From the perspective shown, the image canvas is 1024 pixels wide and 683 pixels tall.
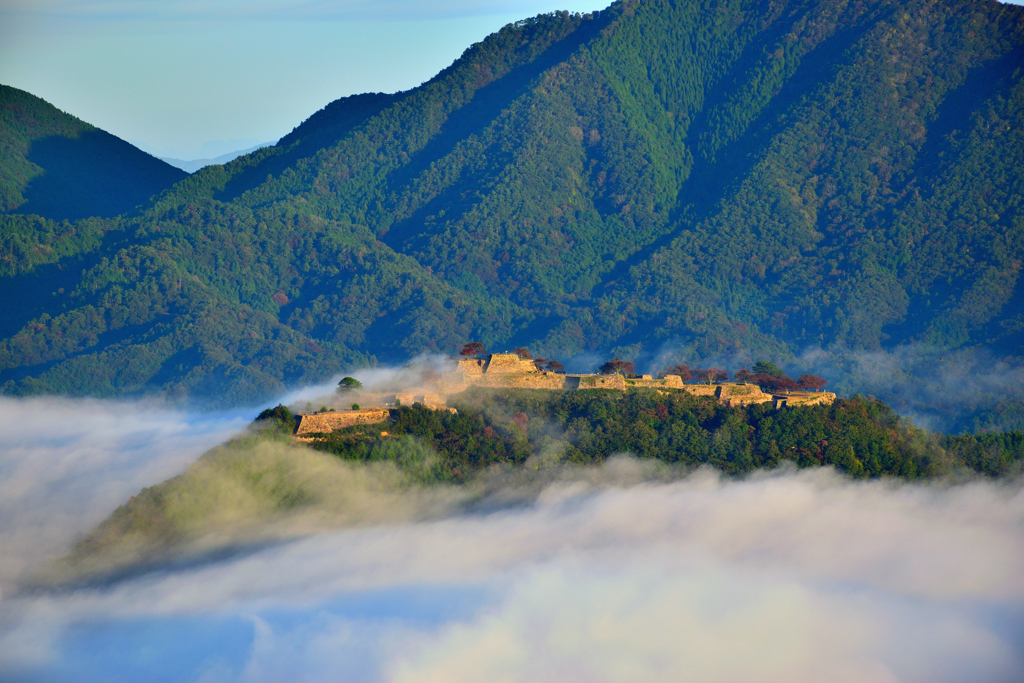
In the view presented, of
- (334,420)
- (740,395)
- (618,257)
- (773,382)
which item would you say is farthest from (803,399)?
(618,257)

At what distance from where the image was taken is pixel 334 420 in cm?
8994

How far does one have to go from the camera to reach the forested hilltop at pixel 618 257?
553 feet

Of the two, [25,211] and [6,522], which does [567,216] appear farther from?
[6,522]

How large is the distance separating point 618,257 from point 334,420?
102 metres

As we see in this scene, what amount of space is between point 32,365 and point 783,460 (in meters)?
92.9

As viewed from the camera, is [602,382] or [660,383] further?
[660,383]

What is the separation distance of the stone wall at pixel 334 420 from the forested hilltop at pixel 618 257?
66.6 metres

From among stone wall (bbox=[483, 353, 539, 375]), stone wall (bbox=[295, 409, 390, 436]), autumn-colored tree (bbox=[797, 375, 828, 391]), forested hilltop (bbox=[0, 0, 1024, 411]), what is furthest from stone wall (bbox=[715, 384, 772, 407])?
forested hilltop (bbox=[0, 0, 1024, 411])

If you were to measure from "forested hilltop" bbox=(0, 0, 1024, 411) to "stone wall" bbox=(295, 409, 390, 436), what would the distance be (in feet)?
219

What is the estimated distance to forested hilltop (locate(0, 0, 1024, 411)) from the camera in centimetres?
16850

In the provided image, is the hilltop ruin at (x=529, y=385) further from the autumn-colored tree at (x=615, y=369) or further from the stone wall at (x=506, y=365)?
the autumn-colored tree at (x=615, y=369)

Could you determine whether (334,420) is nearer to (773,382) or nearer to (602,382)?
(602,382)

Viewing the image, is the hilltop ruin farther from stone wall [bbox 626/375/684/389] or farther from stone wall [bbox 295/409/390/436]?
stone wall [bbox 295/409/390/436]

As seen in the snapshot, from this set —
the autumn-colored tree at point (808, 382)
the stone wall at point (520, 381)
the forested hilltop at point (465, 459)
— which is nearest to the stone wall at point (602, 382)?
the forested hilltop at point (465, 459)
